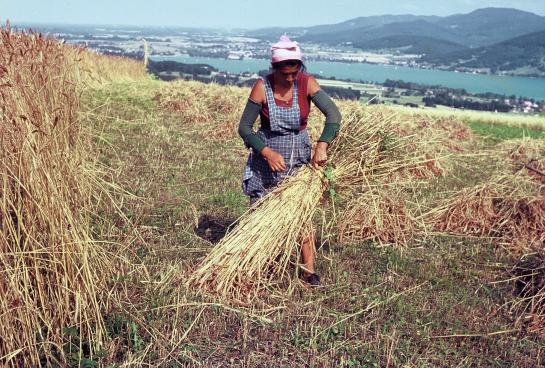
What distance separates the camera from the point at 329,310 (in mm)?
3879

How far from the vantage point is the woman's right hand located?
4020 millimetres

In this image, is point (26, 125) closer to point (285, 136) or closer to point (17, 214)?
point (17, 214)

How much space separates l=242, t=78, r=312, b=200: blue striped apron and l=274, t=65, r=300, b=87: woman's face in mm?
73

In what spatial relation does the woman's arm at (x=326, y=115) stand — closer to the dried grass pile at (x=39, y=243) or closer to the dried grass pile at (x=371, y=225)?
the dried grass pile at (x=371, y=225)

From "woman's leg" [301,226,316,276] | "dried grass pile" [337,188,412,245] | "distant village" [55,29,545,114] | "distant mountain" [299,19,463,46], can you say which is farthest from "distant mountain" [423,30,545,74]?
"distant mountain" [299,19,463,46]

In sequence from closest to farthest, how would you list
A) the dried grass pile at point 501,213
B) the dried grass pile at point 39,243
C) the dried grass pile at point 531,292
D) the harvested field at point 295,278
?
the dried grass pile at point 39,243 → the harvested field at point 295,278 → the dried grass pile at point 531,292 → the dried grass pile at point 501,213

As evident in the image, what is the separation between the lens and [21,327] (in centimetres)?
286

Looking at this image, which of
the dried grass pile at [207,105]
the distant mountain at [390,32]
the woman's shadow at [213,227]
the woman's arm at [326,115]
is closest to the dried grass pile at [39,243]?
the woman's arm at [326,115]

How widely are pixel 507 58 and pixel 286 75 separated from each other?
5716cm

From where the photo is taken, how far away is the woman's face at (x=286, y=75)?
3.95m

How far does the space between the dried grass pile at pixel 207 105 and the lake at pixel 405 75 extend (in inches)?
101

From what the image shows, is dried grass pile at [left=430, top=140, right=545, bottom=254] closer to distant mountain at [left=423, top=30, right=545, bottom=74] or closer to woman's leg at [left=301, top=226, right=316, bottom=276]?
woman's leg at [left=301, top=226, right=316, bottom=276]

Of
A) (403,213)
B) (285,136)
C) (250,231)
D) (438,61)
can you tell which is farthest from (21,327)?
(438,61)

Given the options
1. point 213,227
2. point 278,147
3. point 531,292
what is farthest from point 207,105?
point 531,292
